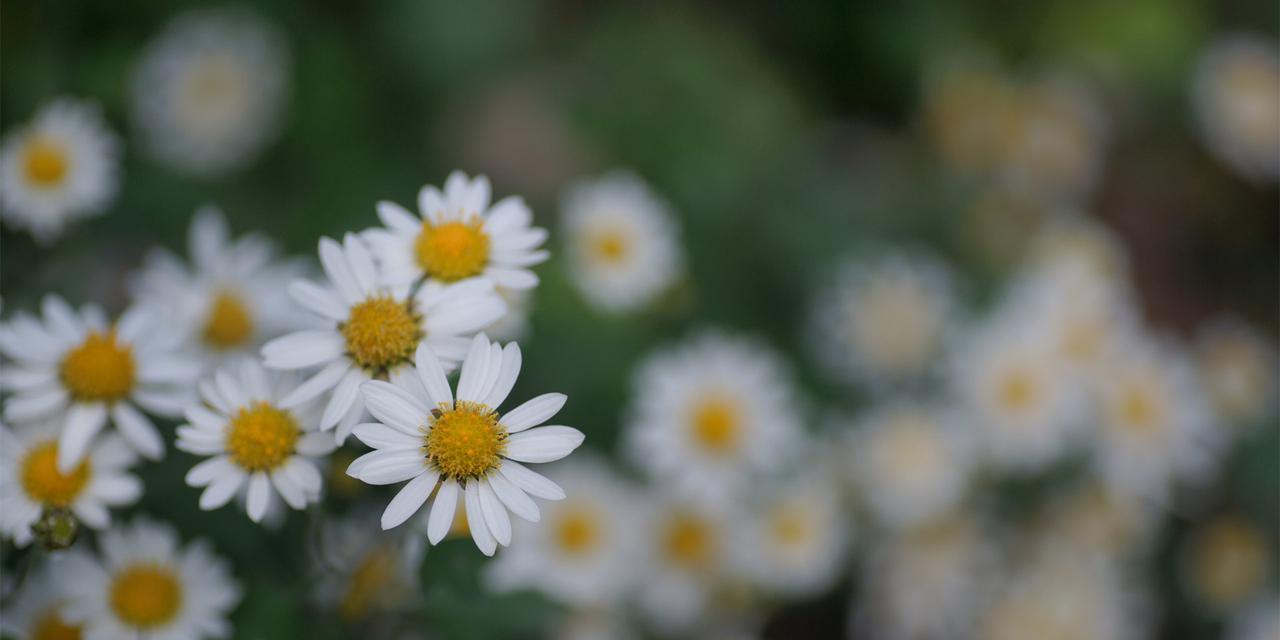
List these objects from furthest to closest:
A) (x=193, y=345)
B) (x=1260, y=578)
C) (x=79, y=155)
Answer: (x=1260, y=578)
(x=79, y=155)
(x=193, y=345)

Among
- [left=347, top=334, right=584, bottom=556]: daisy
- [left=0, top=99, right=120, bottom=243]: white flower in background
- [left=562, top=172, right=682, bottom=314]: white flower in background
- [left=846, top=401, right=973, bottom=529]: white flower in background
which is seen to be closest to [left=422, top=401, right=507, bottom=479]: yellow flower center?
[left=347, top=334, right=584, bottom=556]: daisy

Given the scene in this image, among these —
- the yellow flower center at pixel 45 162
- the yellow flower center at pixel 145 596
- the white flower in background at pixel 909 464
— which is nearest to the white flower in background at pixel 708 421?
the white flower in background at pixel 909 464

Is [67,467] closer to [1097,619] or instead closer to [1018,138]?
[1097,619]

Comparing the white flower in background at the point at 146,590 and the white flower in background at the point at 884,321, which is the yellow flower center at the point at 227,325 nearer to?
the white flower in background at the point at 146,590

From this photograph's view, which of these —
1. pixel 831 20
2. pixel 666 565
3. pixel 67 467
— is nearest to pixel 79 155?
pixel 67 467

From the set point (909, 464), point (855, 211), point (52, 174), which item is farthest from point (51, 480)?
point (855, 211)

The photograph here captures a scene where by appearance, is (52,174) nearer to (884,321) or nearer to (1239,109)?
(884,321)

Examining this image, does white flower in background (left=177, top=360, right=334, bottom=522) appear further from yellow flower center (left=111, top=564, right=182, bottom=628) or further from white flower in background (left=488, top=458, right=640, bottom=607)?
white flower in background (left=488, top=458, right=640, bottom=607)
